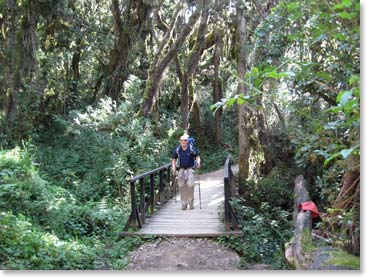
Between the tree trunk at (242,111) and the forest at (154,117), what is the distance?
29mm

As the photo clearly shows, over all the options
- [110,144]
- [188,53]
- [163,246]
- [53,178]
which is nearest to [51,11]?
[110,144]

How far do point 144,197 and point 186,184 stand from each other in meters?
0.75

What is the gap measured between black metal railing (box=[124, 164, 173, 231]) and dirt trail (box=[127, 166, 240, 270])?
1.67ft

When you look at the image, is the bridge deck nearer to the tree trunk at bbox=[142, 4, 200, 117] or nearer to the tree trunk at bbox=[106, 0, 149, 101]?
the tree trunk at bbox=[142, 4, 200, 117]

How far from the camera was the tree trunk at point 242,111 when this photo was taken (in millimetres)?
8055

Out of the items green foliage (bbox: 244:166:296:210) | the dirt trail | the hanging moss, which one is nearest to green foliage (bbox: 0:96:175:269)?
the dirt trail

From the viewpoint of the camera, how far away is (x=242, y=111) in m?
8.62

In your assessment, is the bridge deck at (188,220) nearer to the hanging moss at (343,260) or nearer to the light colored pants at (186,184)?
the light colored pants at (186,184)

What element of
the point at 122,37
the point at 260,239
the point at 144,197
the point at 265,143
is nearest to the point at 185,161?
the point at 144,197

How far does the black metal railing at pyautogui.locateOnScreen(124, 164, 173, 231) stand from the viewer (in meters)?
5.67

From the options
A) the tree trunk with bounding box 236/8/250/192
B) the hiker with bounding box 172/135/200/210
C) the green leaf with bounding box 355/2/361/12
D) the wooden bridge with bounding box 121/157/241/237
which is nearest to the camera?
the green leaf with bounding box 355/2/361/12

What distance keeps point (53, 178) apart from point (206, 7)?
4.81 m

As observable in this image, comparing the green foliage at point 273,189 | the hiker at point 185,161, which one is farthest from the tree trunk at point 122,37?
the hiker at point 185,161

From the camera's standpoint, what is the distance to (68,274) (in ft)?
11.3
